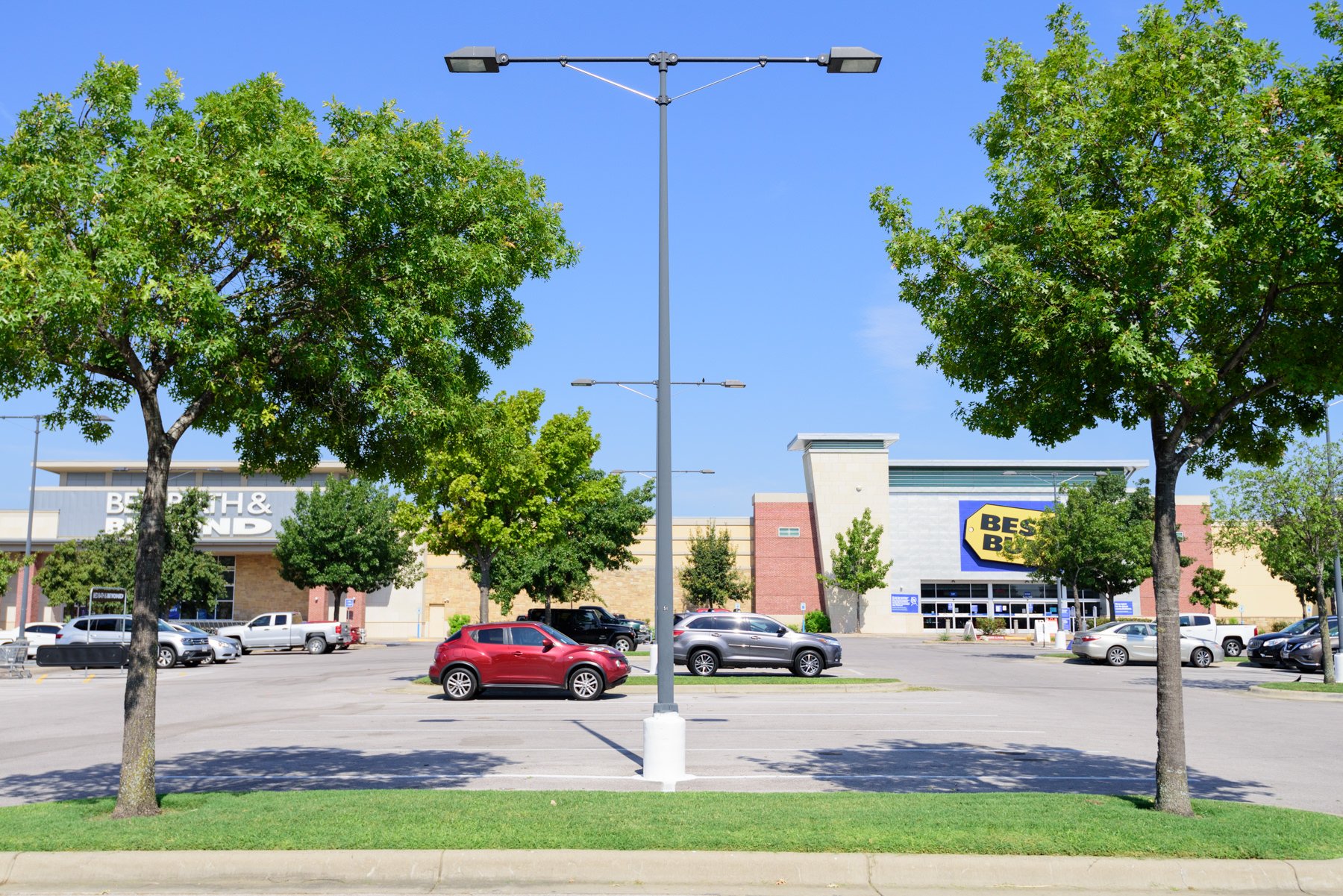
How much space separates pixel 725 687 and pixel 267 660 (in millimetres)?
22307

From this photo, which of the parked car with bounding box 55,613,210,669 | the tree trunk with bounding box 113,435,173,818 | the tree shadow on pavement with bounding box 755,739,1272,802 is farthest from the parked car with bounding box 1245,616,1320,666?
the parked car with bounding box 55,613,210,669

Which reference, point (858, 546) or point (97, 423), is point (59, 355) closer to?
point (97, 423)

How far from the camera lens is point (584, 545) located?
41.1 metres

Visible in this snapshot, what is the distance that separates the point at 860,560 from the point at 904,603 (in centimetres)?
493

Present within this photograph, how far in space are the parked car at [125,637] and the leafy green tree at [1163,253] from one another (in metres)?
31.5

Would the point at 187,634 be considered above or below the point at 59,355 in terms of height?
below

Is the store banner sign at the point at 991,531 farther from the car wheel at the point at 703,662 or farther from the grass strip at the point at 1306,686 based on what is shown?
the car wheel at the point at 703,662

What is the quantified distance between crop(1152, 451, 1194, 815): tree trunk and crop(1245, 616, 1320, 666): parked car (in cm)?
2807

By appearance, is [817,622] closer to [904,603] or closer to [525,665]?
[904,603]

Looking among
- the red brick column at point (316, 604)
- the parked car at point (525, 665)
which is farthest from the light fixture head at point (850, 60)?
the red brick column at point (316, 604)

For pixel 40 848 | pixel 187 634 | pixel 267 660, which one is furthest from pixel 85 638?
pixel 40 848

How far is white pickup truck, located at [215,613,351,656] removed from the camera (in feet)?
147

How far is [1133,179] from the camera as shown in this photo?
958 centimetres

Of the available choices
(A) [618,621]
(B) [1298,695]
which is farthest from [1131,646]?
(A) [618,621]
